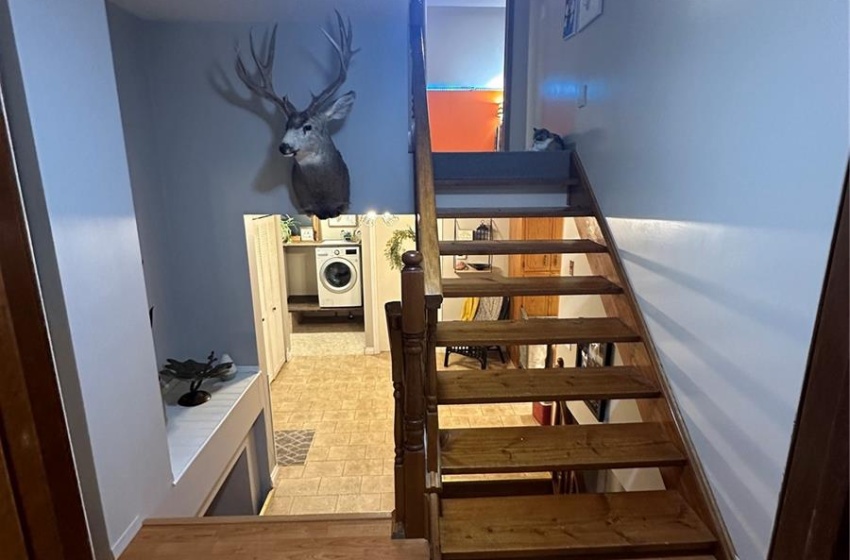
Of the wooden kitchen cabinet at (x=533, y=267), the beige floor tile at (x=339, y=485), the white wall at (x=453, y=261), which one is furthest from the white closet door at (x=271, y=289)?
the wooden kitchen cabinet at (x=533, y=267)

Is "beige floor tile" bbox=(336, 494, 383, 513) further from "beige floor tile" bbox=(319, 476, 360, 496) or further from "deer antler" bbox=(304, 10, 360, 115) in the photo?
"deer antler" bbox=(304, 10, 360, 115)

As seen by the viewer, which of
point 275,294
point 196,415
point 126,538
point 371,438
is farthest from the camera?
point 275,294

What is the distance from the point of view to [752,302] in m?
1.44

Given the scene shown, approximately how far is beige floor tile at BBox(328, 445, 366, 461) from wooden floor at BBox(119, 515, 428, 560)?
8.20 ft

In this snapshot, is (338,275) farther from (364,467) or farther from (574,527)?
(574,527)

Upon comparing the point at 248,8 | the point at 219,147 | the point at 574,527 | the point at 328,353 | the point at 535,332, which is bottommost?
the point at 328,353

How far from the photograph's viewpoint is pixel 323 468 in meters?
4.23

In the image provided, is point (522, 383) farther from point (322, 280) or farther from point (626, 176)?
point (322, 280)

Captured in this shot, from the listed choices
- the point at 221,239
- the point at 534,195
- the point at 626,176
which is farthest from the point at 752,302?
the point at 221,239

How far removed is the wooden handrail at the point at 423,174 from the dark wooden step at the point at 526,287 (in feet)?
1.56

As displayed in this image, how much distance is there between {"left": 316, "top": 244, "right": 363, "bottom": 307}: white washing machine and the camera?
24.2ft

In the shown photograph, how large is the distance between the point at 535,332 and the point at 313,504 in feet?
8.59

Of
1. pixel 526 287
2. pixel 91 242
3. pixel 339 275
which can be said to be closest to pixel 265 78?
pixel 91 242

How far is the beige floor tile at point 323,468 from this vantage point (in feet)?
13.6
